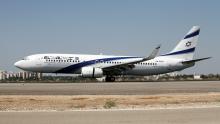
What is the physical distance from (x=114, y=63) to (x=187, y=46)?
10.1 metres

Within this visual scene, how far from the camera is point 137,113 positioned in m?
10.9

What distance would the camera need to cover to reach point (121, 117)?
10125 mm

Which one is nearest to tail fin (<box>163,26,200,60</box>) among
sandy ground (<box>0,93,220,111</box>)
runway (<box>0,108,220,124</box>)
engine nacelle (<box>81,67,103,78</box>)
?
engine nacelle (<box>81,67,103,78</box>)

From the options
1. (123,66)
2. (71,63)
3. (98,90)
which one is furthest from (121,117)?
(123,66)

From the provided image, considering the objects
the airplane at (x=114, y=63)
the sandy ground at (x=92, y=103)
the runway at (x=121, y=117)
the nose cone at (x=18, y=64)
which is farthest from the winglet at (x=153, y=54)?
the runway at (x=121, y=117)

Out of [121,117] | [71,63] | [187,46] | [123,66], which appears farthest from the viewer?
[187,46]

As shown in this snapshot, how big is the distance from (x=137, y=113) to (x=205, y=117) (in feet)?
5.98

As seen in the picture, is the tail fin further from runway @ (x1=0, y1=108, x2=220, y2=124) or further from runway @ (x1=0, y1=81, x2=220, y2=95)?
runway @ (x1=0, y1=108, x2=220, y2=124)

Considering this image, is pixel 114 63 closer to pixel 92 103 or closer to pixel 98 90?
pixel 98 90

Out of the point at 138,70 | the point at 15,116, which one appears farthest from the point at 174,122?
the point at 138,70

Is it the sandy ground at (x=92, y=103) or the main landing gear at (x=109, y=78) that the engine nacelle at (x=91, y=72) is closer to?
the main landing gear at (x=109, y=78)

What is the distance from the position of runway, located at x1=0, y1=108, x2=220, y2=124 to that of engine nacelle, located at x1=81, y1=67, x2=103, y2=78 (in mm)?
34168

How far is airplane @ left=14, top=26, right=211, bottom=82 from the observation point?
45.9 meters

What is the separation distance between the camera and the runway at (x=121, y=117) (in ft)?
30.9
